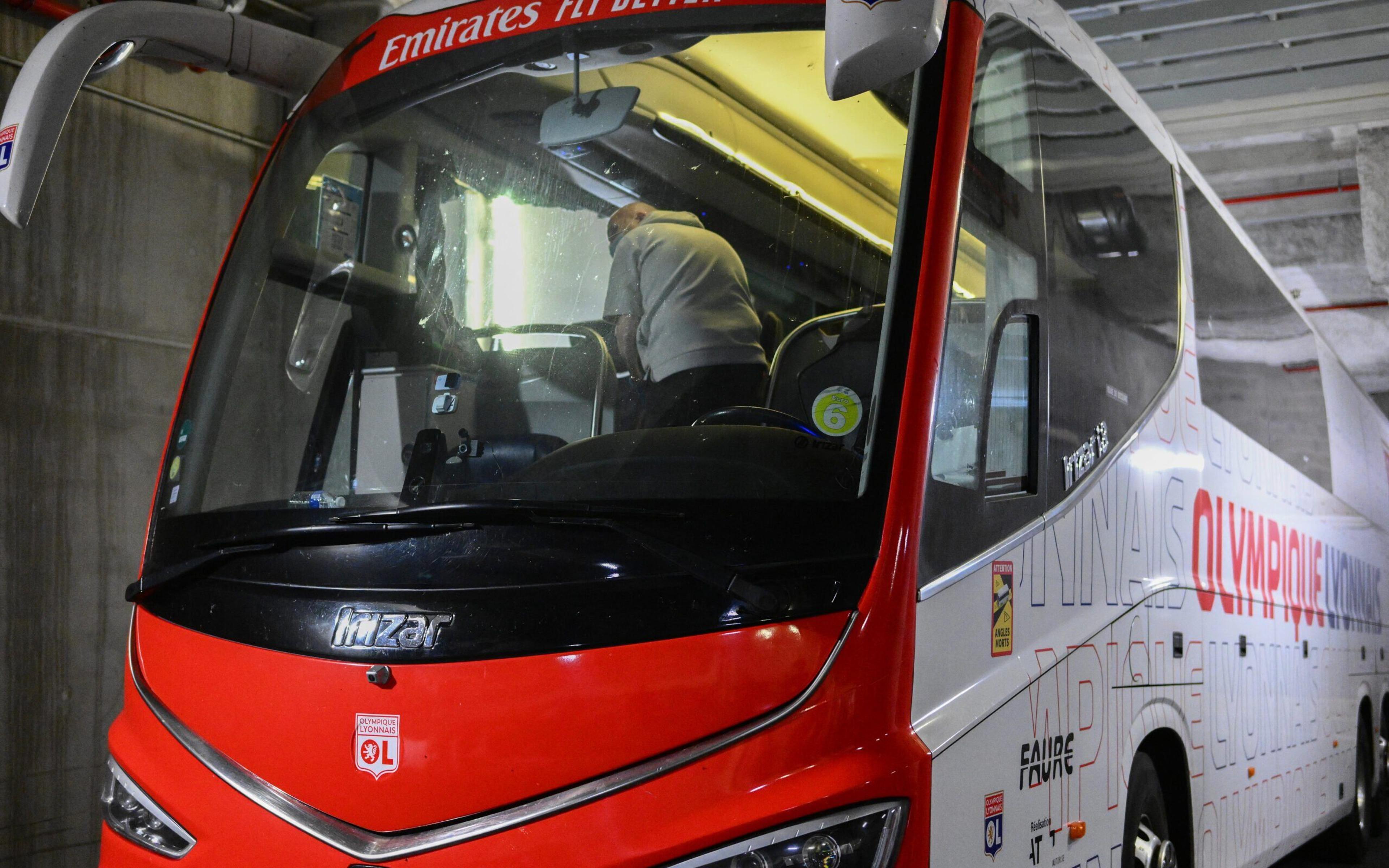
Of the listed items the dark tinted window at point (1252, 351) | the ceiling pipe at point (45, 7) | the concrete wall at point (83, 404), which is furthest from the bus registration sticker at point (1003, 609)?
the ceiling pipe at point (45, 7)

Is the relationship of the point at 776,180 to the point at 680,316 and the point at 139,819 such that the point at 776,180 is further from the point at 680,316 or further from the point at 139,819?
the point at 139,819

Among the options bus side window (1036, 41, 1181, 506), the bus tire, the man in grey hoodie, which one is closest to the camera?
the man in grey hoodie

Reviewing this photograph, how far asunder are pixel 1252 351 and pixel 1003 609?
3.12 metres

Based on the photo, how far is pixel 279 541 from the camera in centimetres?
A: 243

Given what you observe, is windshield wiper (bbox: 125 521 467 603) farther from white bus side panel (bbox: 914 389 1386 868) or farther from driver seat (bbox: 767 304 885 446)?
white bus side panel (bbox: 914 389 1386 868)

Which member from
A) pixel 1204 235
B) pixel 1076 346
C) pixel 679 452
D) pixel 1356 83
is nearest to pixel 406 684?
pixel 679 452

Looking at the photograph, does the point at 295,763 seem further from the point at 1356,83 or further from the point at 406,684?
the point at 1356,83

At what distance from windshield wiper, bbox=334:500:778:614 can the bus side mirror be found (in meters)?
0.80

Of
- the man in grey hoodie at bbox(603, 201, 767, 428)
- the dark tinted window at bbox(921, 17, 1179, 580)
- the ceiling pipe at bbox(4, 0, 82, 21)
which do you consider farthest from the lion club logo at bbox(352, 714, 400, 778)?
the ceiling pipe at bbox(4, 0, 82, 21)

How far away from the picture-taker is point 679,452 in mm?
2404

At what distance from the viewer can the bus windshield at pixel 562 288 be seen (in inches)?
98.1

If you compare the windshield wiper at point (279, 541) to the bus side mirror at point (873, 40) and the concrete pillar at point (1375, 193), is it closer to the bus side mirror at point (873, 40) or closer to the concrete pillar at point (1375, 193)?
the bus side mirror at point (873, 40)

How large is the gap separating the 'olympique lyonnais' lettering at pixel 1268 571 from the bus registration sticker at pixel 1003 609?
5.25 feet

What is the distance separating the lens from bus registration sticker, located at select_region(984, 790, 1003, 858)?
7.69 feet
